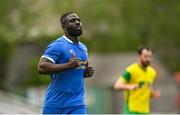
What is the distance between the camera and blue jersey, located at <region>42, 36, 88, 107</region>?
9844 mm

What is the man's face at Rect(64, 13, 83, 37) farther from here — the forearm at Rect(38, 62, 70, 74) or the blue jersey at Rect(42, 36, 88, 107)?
the forearm at Rect(38, 62, 70, 74)

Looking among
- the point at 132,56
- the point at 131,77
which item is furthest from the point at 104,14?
the point at 131,77

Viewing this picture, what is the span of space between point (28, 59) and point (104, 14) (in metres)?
6.19

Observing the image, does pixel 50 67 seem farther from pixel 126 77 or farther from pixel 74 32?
pixel 126 77

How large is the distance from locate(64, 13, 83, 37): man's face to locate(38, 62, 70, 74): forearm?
20.2 inches

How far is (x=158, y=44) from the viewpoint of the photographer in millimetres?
46188

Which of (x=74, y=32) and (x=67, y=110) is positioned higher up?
(x=74, y=32)

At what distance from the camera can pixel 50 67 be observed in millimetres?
→ 9609

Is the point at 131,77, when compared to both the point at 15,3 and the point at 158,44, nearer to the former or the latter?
the point at 15,3

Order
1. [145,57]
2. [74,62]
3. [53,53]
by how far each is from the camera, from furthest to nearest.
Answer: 1. [145,57]
2. [53,53]
3. [74,62]

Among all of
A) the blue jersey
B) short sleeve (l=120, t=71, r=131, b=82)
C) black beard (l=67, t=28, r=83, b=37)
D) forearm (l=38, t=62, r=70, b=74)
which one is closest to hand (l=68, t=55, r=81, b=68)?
forearm (l=38, t=62, r=70, b=74)

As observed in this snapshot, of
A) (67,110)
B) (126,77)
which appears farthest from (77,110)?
(126,77)

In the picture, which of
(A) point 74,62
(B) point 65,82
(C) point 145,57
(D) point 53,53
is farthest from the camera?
(C) point 145,57

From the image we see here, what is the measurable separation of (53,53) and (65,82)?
1.27ft
